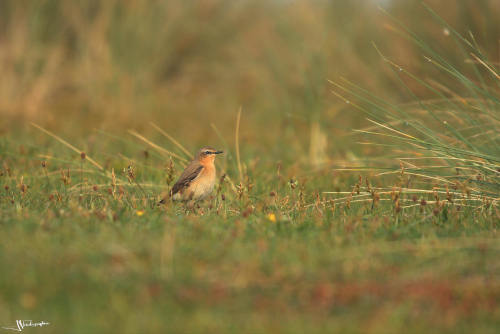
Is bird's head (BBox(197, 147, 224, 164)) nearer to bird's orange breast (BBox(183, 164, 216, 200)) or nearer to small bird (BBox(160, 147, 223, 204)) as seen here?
small bird (BBox(160, 147, 223, 204))

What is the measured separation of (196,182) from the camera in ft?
17.6

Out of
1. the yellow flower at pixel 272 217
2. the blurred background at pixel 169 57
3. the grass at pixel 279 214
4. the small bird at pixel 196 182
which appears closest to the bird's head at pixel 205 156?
the small bird at pixel 196 182

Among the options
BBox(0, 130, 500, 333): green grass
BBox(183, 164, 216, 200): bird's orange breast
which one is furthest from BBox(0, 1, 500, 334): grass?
BBox(183, 164, 216, 200): bird's orange breast

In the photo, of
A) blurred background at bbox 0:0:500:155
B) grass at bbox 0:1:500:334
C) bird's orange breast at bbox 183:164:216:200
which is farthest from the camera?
blurred background at bbox 0:0:500:155

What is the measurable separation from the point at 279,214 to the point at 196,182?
42.4 inches

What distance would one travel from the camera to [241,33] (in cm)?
1301

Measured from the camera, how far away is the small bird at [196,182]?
5316mm

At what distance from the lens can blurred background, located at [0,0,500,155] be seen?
8430 millimetres

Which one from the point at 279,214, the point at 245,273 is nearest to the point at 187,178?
the point at 279,214

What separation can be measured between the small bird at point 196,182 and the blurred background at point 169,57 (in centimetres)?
230

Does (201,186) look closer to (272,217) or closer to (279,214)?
(279,214)

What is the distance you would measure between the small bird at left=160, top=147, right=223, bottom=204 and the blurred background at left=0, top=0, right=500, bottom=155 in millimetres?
2299

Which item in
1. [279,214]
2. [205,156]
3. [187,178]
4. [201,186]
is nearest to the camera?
[279,214]

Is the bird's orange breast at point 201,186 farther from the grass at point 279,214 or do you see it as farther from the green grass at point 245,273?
the green grass at point 245,273
